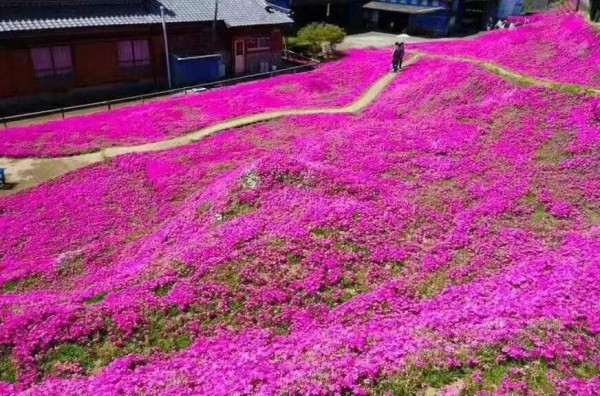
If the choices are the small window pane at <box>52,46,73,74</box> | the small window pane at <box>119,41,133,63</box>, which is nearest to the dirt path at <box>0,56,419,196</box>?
the small window pane at <box>52,46,73,74</box>

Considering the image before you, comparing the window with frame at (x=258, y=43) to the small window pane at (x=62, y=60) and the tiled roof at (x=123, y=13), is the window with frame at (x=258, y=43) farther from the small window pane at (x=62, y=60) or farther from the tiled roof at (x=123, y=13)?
the small window pane at (x=62, y=60)

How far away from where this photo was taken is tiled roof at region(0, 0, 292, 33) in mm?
44969

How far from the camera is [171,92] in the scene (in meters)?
51.3

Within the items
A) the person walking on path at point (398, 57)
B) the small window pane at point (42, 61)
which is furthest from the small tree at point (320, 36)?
the small window pane at point (42, 61)

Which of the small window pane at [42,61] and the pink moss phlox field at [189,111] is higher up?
the small window pane at [42,61]

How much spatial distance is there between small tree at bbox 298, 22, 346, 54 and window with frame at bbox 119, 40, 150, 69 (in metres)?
22.6

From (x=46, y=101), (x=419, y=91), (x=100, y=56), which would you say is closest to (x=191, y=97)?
(x=100, y=56)

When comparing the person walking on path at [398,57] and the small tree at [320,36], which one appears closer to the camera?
the person walking on path at [398,57]

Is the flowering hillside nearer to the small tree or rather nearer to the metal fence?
the metal fence

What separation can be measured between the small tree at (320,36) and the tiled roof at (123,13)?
300 inches

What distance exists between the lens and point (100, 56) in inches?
1981

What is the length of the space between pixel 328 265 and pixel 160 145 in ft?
70.6

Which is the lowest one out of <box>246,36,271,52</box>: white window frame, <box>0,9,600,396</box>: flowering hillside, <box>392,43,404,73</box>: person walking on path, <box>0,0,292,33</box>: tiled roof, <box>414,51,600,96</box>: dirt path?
<box>0,9,600,396</box>: flowering hillside

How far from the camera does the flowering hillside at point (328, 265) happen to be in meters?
15.6
